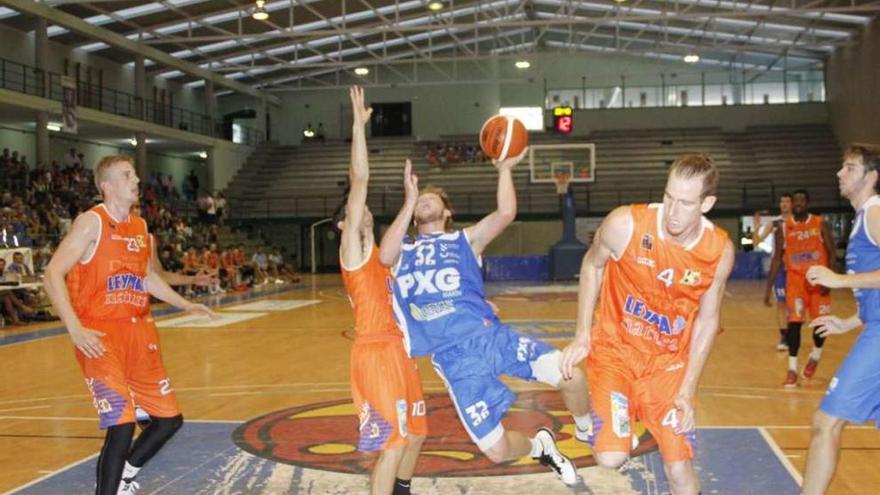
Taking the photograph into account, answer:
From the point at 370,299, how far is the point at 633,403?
1.46 metres

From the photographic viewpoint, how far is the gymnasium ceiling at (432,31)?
2769 cm

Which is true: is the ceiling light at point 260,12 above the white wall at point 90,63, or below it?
above

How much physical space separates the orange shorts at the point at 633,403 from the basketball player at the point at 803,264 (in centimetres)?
542

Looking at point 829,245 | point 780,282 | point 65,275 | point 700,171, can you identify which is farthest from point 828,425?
point 780,282

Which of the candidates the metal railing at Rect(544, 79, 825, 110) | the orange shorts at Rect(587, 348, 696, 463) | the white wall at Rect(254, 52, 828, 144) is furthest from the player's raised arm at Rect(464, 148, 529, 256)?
the metal railing at Rect(544, 79, 825, 110)

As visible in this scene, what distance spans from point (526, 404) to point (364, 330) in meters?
3.44

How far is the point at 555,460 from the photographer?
5.00 metres

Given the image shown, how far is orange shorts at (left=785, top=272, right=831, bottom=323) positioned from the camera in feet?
30.6

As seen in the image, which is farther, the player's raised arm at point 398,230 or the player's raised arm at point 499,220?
the player's raised arm at point 499,220

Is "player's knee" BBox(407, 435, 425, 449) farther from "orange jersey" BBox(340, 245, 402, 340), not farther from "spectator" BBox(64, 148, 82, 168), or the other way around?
"spectator" BBox(64, 148, 82, 168)

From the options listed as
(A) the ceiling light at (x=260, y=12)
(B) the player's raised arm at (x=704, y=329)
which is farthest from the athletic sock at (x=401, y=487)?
(A) the ceiling light at (x=260, y=12)

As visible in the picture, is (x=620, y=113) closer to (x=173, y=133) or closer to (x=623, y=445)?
(x=173, y=133)

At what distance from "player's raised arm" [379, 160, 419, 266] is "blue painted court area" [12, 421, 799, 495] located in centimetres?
150

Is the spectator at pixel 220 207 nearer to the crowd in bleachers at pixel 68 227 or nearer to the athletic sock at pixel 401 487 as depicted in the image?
the crowd in bleachers at pixel 68 227
